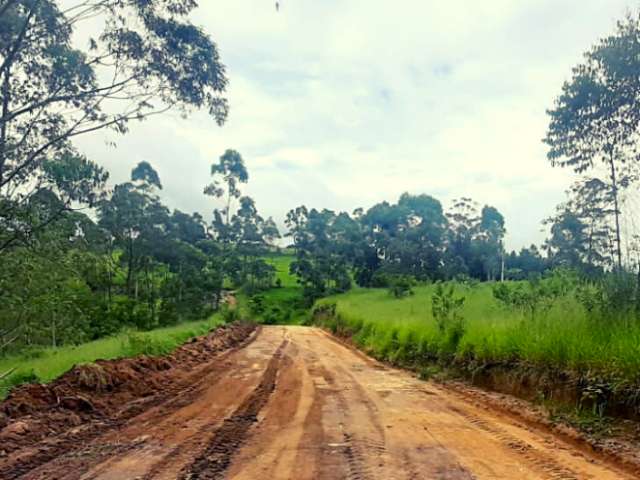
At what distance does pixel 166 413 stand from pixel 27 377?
385 centimetres

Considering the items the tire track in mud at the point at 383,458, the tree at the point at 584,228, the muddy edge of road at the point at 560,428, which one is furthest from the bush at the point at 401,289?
the tire track in mud at the point at 383,458

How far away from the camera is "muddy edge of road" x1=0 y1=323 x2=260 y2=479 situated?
234 inches

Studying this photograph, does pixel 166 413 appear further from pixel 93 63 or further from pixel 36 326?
pixel 36 326

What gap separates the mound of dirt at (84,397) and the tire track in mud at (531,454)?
15.5 feet

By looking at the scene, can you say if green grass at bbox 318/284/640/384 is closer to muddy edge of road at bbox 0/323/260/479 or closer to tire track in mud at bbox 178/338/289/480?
tire track in mud at bbox 178/338/289/480

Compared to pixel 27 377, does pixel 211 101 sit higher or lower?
higher

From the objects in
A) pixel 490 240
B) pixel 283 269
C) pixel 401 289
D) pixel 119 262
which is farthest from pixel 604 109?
pixel 283 269

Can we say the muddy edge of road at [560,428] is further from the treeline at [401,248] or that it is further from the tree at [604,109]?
the treeline at [401,248]

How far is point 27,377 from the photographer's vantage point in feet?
33.0

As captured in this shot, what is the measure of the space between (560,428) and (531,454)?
1.27 metres

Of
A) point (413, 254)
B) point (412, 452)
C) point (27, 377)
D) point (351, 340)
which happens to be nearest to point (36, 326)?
point (351, 340)

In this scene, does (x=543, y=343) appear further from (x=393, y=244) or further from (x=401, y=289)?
(x=393, y=244)

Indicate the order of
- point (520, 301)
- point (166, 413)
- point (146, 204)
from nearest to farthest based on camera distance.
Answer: point (166, 413) → point (520, 301) → point (146, 204)

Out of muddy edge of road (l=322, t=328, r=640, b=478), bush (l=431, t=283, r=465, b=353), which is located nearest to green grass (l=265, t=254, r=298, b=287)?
bush (l=431, t=283, r=465, b=353)
